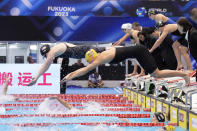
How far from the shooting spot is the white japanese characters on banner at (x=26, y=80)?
9.49m

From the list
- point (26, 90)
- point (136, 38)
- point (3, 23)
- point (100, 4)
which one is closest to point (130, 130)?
point (136, 38)

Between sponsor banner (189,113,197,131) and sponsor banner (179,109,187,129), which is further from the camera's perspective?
sponsor banner (179,109,187,129)

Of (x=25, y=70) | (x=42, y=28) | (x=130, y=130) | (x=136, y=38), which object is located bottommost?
(x=130, y=130)

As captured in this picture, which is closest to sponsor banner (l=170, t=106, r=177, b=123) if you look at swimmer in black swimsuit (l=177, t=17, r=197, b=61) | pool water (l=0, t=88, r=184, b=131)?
pool water (l=0, t=88, r=184, b=131)

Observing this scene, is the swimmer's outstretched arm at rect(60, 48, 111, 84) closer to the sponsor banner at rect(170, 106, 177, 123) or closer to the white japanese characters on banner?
the sponsor banner at rect(170, 106, 177, 123)

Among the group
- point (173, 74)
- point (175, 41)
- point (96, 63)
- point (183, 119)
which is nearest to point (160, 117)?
point (183, 119)

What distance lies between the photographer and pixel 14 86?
31.1 ft

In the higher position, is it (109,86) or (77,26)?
(77,26)

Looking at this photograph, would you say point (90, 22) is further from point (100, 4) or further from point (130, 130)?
point (130, 130)

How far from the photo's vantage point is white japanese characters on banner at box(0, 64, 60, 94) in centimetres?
949

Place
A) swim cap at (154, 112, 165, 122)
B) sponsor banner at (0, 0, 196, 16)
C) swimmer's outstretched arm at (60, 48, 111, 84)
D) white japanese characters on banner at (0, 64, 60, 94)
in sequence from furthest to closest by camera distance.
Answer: sponsor banner at (0, 0, 196, 16)
white japanese characters on banner at (0, 64, 60, 94)
swim cap at (154, 112, 165, 122)
swimmer's outstretched arm at (60, 48, 111, 84)

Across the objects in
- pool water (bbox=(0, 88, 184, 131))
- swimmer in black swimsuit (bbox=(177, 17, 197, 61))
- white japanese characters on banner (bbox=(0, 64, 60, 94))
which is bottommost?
pool water (bbox=(0, 88, 184, 131))

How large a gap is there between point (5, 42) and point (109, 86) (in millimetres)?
4609

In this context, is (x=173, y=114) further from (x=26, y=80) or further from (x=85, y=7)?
(x=85, y=7)
